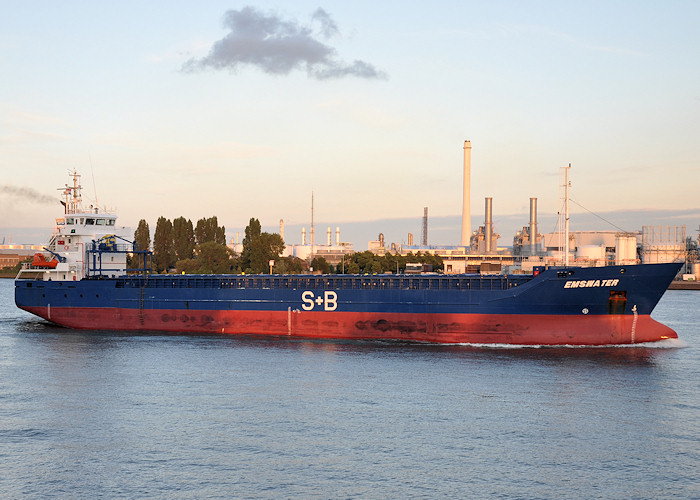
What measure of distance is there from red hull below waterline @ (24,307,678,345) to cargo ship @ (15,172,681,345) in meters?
0.06

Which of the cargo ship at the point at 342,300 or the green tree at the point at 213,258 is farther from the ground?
the green tree at the point at 213,258

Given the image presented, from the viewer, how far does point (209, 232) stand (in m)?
113

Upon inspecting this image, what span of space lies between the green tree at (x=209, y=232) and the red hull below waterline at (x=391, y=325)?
62.4 meters

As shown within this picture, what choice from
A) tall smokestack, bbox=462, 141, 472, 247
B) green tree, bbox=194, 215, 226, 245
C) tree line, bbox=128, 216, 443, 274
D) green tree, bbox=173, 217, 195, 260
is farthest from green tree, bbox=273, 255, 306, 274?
tall smokestack, bbox=462, 141, 472, 247

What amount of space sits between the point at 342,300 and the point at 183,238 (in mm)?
72282

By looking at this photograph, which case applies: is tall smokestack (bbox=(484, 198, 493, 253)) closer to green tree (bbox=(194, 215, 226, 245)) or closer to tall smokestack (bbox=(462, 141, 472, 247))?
tall smokestack (bbox=(462, 141, 472, 247))

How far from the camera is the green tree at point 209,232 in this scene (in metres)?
112

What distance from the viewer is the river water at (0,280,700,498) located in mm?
18672

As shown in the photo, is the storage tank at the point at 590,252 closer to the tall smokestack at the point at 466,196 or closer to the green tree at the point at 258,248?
the tall smokestack at the point at 466,196

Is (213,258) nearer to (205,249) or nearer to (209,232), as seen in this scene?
(205,249)

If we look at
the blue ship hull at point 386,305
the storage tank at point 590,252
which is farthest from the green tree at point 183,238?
the storage tank at point 590,252

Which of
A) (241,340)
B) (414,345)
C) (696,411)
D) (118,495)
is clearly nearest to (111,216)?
(241,340)

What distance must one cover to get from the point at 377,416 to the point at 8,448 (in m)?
11.7

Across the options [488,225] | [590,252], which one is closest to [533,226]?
[590,252]
